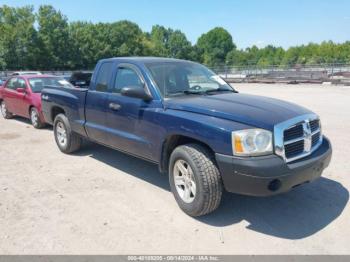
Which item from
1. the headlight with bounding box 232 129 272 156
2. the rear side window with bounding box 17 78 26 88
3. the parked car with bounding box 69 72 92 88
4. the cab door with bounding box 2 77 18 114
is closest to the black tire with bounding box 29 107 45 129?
the rear side window with bounding box 17 78 26 88

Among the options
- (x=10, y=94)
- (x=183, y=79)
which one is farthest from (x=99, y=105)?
(x=10, y=94)

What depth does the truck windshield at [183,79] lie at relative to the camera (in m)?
4.82

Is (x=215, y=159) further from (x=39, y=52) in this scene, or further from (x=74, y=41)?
(x=74, y=41)

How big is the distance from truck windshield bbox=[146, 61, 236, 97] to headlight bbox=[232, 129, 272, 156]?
139 centimetres

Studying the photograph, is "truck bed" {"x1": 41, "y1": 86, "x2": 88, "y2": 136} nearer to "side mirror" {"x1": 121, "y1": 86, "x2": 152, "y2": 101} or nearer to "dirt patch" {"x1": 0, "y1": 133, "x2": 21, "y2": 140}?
"side mirror" {"x1": 121, "y1": 86, "x2": 152, "y2": 101}

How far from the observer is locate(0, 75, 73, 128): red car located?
967 centimetres

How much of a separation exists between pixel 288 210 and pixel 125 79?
299cm

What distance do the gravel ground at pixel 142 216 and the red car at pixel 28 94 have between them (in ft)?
12.0

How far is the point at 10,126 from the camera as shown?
34.3ft

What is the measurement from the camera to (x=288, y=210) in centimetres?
437

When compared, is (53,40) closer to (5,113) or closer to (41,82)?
(5,113)

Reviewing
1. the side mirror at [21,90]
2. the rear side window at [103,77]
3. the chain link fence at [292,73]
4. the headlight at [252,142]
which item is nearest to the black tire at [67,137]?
the rear side window at [103,77]

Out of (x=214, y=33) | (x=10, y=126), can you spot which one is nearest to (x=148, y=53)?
(x=214, y=33)

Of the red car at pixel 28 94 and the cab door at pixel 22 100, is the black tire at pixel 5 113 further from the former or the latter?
Result: the cab door at pixel 22 100
